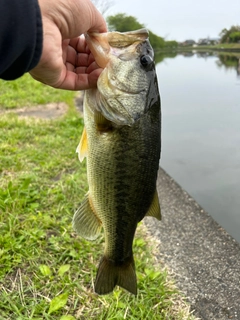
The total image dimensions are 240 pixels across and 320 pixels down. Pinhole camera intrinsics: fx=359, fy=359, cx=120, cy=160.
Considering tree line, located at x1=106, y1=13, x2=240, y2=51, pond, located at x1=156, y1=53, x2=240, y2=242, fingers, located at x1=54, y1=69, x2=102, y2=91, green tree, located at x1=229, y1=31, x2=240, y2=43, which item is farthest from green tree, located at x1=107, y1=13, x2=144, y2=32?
fingers, located at x1=54, y1=69, x2=102, y2=91

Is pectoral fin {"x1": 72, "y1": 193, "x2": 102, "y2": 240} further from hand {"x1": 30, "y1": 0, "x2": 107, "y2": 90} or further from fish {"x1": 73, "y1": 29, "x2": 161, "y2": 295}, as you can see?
hand {"x1": 30, "y1": 0, "x2": 107, "y2": 90}

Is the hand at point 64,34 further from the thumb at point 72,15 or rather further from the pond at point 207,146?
the pond at point 207,146

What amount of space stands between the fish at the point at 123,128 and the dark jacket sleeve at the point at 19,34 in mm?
367

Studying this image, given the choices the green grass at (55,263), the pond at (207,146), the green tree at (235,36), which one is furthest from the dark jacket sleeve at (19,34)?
the green tree at (235,36)

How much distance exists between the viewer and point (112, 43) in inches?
72.0

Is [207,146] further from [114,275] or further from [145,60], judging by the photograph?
[145,60]

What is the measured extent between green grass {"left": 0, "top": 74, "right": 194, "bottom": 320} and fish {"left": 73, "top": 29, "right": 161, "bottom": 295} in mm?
889

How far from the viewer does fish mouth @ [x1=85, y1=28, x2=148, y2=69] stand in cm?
182

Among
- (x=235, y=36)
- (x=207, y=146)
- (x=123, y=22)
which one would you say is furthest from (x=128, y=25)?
(x=207, y=146)

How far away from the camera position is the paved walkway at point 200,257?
2.95 m

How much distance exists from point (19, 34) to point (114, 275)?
1.48 meters

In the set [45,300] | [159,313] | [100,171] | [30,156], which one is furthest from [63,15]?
[30,156]

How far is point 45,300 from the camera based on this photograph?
258 centimetres

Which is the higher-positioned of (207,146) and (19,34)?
(19,34)
